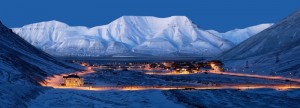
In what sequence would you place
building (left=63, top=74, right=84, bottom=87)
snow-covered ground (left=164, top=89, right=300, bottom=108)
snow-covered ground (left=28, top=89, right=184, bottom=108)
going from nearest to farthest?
snow-covered ground (left=28, top=89, right=184, bottom=108) → snow-covered ground (left=164, top=89, right=300, bottom=108) → building (left=63, top=74, right=84, bottom=87)

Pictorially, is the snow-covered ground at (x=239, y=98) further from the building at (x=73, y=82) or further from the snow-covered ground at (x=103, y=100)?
the building at (x=73, y=82)

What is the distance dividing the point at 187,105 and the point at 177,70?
111 meters

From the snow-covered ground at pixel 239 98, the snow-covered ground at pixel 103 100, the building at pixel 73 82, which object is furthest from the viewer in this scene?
the building at pixel 73 82

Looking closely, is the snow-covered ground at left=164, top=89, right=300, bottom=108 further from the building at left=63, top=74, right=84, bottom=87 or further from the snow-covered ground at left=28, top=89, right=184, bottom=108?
the building at left=63, top=74, right=84, bottom=87

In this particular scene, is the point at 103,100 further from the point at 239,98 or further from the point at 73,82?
the point at 73,82

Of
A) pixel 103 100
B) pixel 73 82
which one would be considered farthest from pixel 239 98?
pixel 73 82

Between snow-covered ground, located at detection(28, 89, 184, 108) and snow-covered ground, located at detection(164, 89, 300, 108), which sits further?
snow-covered ground, located at detection(164, 89, 300, 108)

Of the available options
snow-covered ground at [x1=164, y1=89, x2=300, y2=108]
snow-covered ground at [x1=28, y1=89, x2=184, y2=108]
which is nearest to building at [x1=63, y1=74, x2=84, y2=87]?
snow-covered ground at [x1=28, y1=89, x2=184, y2=108]

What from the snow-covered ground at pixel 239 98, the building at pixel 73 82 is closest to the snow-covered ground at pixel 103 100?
the snow-covered ground at pixel 239 98

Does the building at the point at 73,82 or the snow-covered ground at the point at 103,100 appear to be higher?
the building at the point at 73,82

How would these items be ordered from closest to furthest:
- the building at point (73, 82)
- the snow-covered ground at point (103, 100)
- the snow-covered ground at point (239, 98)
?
the snow-covered ground at point (103, 100) < the snow-covered ground at point (239, 98) < the building at point (73, 82)

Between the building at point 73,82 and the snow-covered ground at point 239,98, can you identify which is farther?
the building at point 73,82

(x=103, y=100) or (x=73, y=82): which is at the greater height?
(x=73, y=82)

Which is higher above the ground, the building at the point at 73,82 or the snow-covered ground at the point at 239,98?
the building at the point at 73,82
